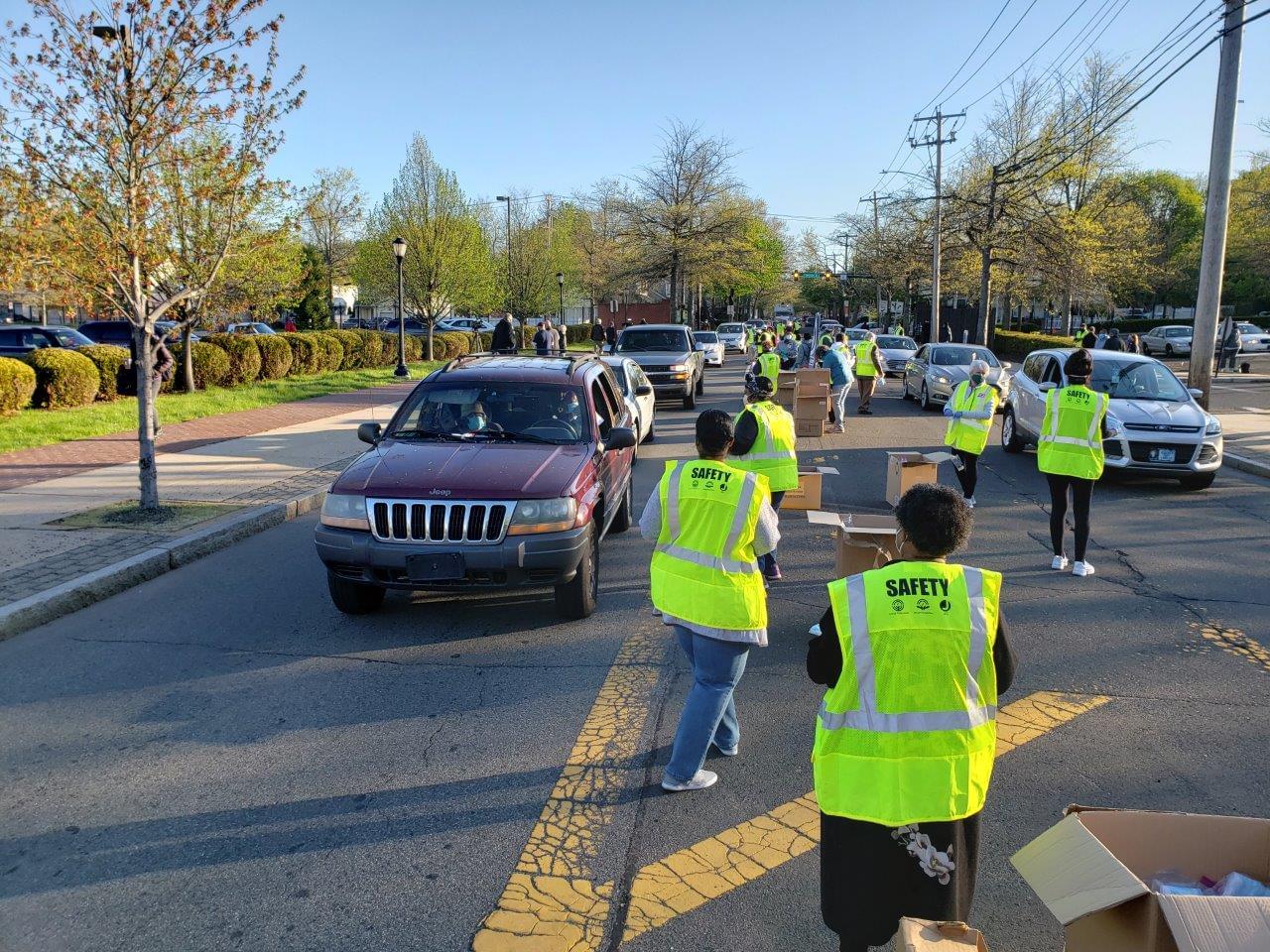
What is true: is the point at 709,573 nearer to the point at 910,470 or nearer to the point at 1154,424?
the point at 910,470

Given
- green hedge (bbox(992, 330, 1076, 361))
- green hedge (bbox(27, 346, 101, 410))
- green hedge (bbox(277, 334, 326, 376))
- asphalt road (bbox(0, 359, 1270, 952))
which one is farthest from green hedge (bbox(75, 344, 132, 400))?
green hedge (bbox(992, 330, 1076, 361))

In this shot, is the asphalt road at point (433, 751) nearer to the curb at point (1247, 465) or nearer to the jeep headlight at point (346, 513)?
the jeep headlight at point (346, 513)

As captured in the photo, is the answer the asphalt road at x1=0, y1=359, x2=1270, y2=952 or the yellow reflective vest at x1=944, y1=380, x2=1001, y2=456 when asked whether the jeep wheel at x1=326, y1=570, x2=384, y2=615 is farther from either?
the yellow reflective vest at x1=944, y1=380, x2=1001, y2=456

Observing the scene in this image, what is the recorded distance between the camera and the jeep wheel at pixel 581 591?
6.35 m

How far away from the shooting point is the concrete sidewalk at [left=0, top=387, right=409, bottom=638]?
704cm

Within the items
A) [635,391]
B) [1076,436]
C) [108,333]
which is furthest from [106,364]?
[1076,436]

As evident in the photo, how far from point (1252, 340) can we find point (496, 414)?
39.6 m

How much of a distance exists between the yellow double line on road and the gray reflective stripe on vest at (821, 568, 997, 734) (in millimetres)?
1249

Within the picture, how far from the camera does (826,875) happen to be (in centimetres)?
268

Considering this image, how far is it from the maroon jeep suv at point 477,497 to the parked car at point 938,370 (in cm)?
1506

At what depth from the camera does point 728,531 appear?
3908mm

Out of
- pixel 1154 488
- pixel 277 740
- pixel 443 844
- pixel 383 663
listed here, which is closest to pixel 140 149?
pixel 383 663

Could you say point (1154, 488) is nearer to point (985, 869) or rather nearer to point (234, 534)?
point (985, 869)

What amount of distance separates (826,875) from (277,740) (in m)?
3.11
